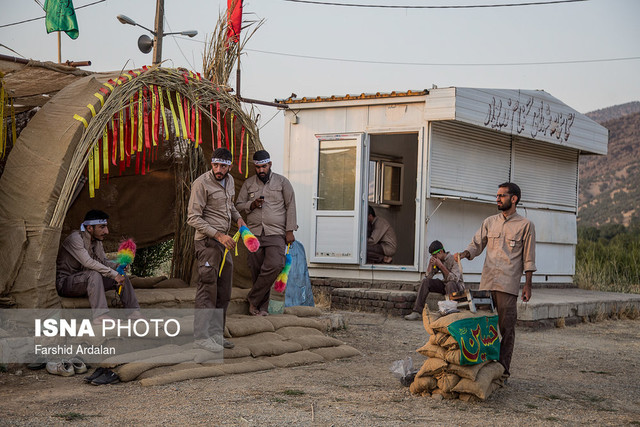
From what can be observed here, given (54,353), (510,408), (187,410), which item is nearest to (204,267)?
(54,353)

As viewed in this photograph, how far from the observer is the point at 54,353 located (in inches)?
256

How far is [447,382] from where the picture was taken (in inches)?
230

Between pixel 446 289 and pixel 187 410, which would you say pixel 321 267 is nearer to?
pixel 446 289

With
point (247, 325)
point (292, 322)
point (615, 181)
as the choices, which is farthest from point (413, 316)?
point (615, 181)

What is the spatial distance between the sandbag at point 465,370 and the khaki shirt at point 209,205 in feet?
8.35

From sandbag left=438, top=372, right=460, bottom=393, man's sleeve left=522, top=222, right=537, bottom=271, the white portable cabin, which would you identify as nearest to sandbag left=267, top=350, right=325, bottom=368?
sandbag left=438, top=372, right=460, bottom=393

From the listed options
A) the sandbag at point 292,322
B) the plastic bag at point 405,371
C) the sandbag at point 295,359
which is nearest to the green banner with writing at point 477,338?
the plastic bag at point 405,371

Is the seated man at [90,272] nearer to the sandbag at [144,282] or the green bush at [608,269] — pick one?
the sandbag at [144,282]

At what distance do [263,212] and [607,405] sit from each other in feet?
13.5

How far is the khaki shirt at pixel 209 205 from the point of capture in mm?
7094

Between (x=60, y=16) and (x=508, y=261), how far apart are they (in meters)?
8.81

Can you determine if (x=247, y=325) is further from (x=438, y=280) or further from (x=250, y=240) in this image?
(x=438, y=280)

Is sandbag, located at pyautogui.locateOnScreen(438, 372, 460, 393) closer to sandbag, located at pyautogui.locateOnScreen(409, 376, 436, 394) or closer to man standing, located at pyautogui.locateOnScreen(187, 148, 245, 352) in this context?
sandbag, located at pyautogui.locateOnScreen(409, 376, 436, 394)

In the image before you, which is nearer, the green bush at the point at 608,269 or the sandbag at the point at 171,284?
the sandbag at the point at 171,284
